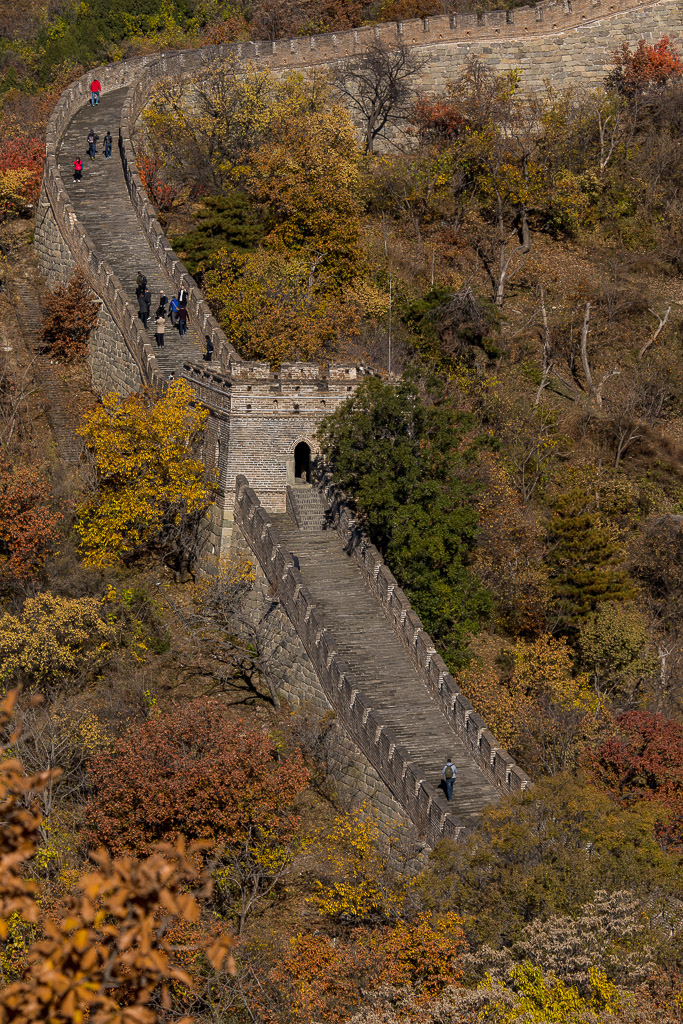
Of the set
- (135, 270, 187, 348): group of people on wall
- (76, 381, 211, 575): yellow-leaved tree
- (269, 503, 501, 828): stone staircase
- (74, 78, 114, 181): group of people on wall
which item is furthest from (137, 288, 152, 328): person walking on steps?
(74, 78, 114, 181): group of people on wall

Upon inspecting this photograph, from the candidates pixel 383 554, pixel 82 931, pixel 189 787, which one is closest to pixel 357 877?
pixel 189 787

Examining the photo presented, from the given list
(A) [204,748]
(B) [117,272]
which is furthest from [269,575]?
(B) [117,272]

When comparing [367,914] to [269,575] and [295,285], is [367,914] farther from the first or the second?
[295,285]

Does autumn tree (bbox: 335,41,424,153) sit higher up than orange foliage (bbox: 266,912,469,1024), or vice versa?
autumn tree (bbox: 335,41,424,153)

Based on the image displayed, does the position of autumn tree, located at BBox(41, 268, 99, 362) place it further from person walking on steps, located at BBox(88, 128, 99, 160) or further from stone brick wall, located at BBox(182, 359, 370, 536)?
stone brick wall, located at BBox(182, 359, 370, 536)

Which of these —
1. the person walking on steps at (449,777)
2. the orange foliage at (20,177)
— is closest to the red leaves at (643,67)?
the orange foliage at (20,177)

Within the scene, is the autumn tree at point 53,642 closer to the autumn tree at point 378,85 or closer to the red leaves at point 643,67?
the autumn tree at point 378,85
